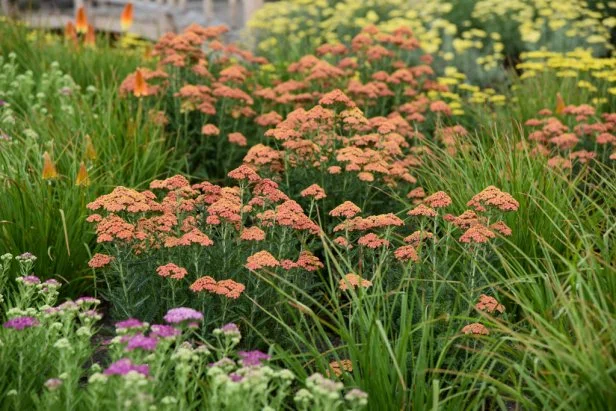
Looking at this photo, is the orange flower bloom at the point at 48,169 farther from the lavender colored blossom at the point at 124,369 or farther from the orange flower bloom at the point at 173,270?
the lavender colored blossom at the point at 124,369

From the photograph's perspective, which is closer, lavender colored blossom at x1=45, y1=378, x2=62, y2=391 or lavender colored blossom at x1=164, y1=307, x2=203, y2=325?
lavender colored blossom at x1=45, y1=378, x2=62, y2=391

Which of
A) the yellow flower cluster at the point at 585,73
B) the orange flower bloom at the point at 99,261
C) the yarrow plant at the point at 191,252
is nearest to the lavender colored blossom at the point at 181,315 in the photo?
the yarrow plant at the point at 191,252

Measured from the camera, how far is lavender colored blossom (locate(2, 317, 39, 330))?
3.68 m

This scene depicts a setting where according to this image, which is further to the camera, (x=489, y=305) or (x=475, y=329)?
(x=489, y=305)

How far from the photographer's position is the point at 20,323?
12.1 feet

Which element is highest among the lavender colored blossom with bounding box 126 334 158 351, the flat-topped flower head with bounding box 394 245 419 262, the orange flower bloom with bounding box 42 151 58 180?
the lavender colored blossom with bounding box 126 334 158 351

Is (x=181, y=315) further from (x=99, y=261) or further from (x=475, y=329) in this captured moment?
(x=475, y=329)

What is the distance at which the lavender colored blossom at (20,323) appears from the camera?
368cm

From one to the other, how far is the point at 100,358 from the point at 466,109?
446 centimetres

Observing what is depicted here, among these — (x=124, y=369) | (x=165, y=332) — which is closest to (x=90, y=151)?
(x=165, y=332)

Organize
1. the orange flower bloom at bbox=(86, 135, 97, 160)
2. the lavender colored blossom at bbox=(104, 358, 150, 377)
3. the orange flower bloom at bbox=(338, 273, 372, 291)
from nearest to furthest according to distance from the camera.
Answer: the lavender colored blossom at bbox=(104, 358, 150, 377) → the orange flower bloom at bbox=(338, 273, 372, 291) → the orange flower bloom at bbox=(86, 135, 97, 160)

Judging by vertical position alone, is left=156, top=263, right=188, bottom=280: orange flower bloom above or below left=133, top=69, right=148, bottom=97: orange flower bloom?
below

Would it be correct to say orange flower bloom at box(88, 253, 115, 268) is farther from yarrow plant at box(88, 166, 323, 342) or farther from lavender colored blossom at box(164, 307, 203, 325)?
lavender colored blossom at box(164, 307, 203, 325)

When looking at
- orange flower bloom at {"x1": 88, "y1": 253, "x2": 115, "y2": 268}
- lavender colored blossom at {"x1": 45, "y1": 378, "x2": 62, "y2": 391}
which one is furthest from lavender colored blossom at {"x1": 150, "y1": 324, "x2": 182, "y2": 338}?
orange flower bloom at {"x1": 88, "y1": 253, "x2": 115, "y2": 268}
